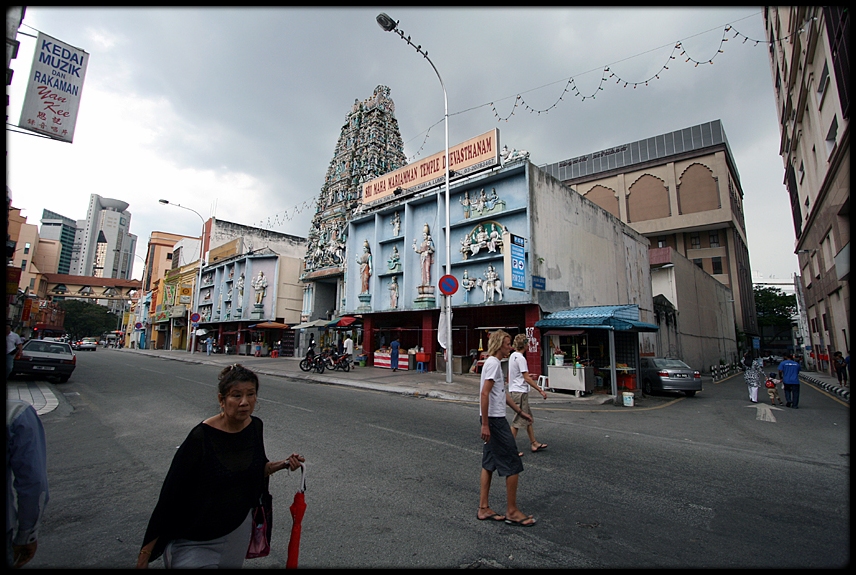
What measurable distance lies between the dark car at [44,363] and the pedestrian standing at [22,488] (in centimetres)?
1564

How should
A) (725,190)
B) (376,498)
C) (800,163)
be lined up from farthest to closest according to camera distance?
1. (725,190)
2. (800,163)
3. (376,498)

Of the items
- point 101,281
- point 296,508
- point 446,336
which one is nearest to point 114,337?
point 101,281

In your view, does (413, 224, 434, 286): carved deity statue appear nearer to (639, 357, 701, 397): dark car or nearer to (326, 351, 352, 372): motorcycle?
(326, 351, 352, 372): motorcycle

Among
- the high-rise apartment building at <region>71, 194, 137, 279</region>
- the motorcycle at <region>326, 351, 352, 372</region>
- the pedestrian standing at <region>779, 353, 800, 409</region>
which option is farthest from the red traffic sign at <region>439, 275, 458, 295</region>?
the high-rise apartment building at <region>71, 194, 137, 279</region>

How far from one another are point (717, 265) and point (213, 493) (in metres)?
57.4

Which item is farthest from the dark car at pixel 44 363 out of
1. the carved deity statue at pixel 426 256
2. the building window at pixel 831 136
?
the building window at pixel 831 136

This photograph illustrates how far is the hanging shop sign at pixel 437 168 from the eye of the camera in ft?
61.2

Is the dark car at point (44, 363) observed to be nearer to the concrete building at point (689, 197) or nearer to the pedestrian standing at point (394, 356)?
the pedestrian standing at point (394, 356)

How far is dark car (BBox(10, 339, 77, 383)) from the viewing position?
14.0 m

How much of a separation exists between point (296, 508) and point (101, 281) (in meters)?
91.8

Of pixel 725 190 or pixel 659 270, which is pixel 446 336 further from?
pixel 725 190

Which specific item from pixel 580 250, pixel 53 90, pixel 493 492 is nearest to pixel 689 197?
pixel 580 250

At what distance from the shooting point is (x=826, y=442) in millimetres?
7543

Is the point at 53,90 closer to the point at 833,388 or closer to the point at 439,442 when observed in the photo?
the point at 439,442
